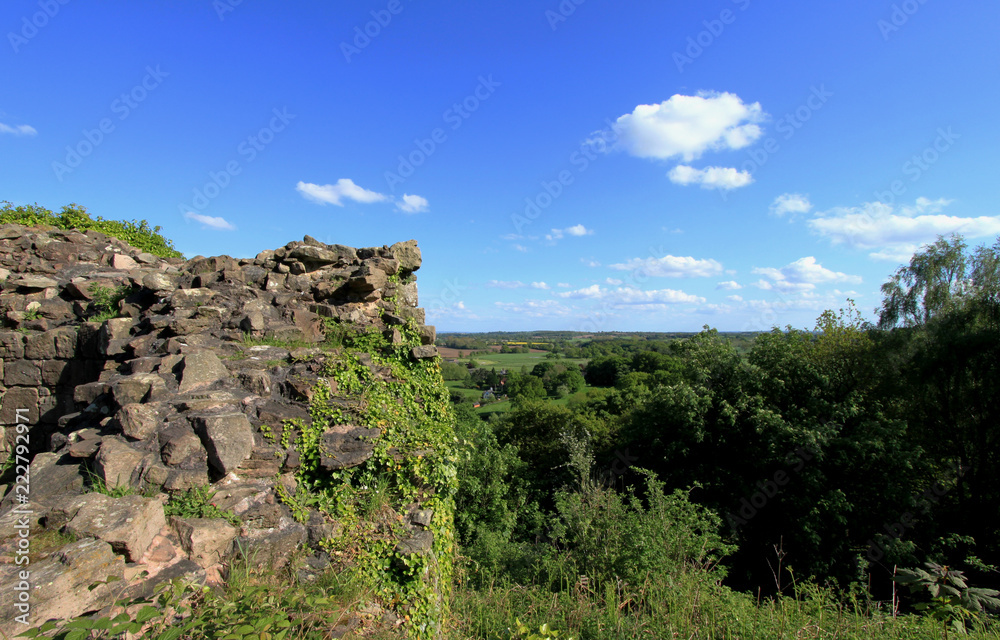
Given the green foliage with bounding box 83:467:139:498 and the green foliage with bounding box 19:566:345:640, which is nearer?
the green foliage with bounding box 19:566:345:640

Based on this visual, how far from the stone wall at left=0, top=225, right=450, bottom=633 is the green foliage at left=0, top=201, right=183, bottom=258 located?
1924mm

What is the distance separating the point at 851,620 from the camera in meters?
4.07

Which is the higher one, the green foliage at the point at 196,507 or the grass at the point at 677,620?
the green foliage at the point at 196,507

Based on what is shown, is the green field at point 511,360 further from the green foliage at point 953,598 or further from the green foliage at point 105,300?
the green foliage at point 953,598

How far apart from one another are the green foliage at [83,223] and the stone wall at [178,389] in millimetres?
1924

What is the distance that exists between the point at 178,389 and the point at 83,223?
10.3 metres

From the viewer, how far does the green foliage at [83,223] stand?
1022 centimetres

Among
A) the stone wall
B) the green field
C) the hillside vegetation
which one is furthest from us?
the green field

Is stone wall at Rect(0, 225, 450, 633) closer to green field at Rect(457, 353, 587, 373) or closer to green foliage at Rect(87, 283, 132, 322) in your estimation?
green foliage at Rect(87, 283, 132, 322)

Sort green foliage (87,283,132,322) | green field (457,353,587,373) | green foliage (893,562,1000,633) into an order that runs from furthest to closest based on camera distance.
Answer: green field (457,353,587,373) → green foliage (87,283,132,322) → green foliage (893,562,1000,633)

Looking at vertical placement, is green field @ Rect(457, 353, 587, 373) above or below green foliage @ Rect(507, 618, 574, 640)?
below

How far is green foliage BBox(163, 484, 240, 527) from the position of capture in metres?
3.14

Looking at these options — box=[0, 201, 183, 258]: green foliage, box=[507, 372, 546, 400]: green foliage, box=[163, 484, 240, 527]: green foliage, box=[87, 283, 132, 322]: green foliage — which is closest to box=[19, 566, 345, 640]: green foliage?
box=[163, 484, 240, 527]: green foliage

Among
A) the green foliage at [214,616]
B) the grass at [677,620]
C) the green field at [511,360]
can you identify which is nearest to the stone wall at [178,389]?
the green foliage at [214,616]
